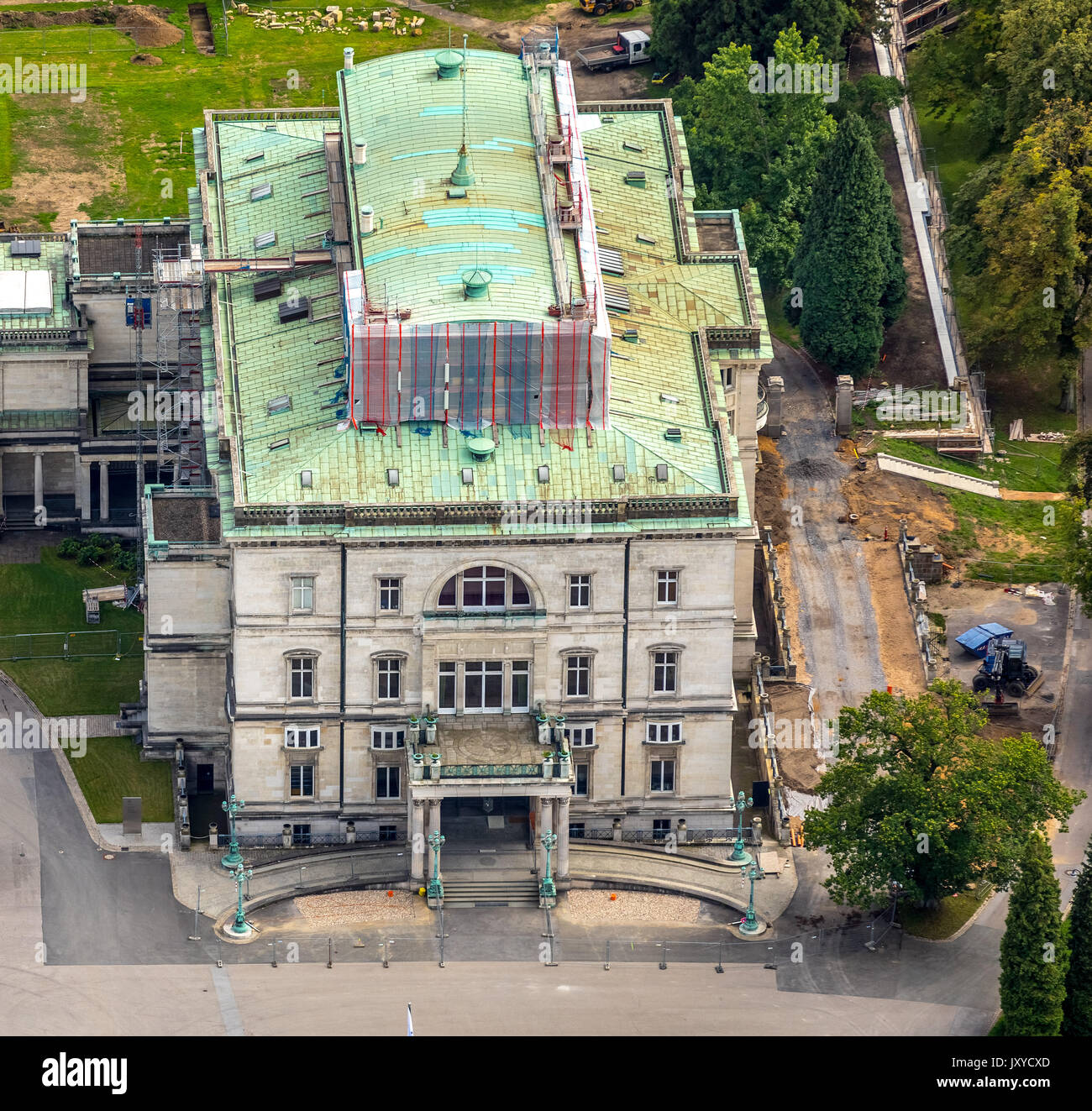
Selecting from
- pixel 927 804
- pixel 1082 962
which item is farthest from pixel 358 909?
pixel 1082 962

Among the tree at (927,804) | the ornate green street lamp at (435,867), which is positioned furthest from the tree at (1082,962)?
the ornate green street lamp at (435,867)

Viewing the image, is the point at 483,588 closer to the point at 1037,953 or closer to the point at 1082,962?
the point at 1037,953

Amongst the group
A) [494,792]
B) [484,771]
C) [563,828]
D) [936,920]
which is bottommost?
[936,920]

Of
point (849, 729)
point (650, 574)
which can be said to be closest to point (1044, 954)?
point (849, 729)

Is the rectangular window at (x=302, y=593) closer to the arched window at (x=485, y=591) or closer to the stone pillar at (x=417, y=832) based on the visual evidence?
the arched window at (x=485, y=591)

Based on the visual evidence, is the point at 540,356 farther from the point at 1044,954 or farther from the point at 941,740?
the point at 1044,954

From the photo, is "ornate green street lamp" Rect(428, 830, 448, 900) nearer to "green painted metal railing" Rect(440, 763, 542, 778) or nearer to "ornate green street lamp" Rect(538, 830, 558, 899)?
"green painted metal railing" Rect(440, 763, 542, 778)
